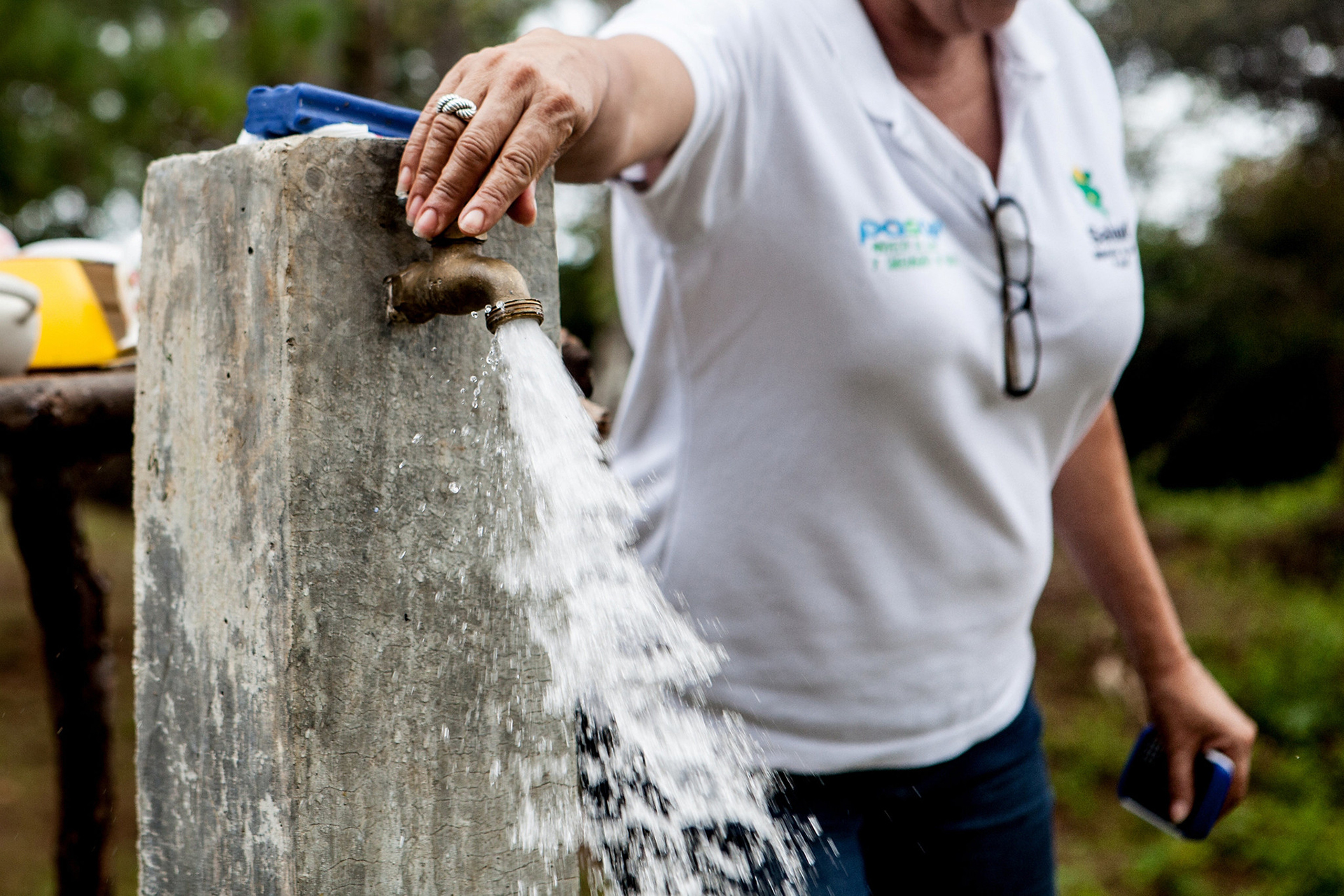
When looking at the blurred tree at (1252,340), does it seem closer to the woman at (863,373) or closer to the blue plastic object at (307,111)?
the woman at (863,373)

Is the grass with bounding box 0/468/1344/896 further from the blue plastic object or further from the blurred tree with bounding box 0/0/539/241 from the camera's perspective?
the blue plastic object

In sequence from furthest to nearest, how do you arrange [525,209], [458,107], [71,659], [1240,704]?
[1240,704]
[71,659]
[525,209]
[458,107]

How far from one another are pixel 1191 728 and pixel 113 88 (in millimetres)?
4549

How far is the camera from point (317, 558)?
44.3 inches

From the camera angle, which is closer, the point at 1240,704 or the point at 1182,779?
the point at 1182,779

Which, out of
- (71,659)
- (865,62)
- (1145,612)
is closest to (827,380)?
(865,62)

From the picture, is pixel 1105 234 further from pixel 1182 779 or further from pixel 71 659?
pixel 71 659

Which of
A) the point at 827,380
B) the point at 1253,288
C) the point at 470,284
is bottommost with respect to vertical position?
the point at 1253,288

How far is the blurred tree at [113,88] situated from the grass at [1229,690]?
61.1 inches

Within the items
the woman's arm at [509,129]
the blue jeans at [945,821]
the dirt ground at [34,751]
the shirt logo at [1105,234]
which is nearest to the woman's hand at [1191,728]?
the blue jeans at [945,821]

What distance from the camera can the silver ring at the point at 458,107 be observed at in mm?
985

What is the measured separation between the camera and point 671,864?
138 cm

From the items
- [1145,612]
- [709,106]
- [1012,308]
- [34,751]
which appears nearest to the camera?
[709,106]

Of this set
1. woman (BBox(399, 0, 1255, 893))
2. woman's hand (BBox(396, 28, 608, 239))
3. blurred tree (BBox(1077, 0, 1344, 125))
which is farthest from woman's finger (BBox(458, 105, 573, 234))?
blurred tree (BBox(1077, 0, 1344, 125))
